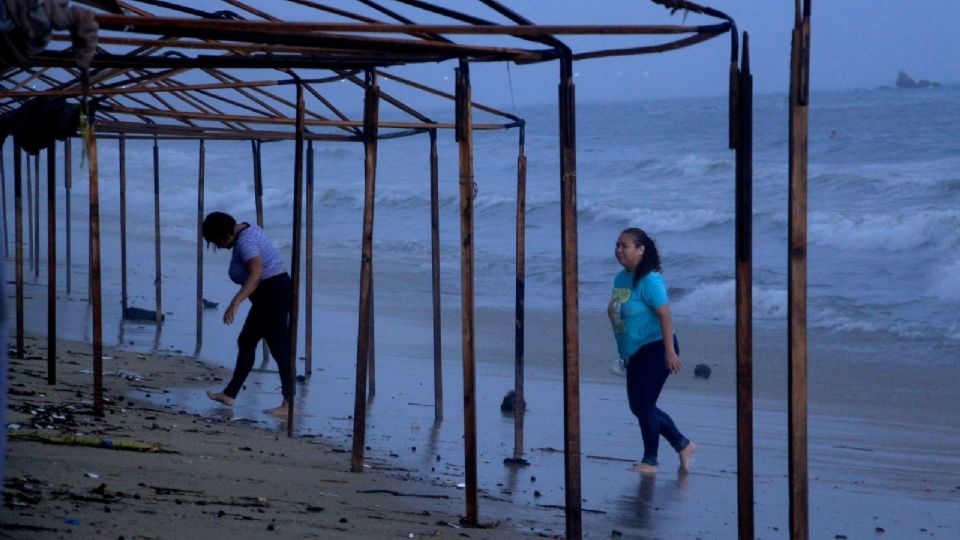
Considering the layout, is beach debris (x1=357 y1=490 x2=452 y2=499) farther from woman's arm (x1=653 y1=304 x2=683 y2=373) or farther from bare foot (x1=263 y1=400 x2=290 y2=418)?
bare foot (x1=263 y1=400 x2=290 y2=418)

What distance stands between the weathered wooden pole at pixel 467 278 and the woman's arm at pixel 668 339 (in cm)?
234

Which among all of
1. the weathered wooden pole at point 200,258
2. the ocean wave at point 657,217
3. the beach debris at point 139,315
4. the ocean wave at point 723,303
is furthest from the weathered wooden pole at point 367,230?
the ocean wave at point 657,217

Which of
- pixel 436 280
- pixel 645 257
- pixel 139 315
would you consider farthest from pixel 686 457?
pixel 139 315

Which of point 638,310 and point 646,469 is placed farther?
point 638,310

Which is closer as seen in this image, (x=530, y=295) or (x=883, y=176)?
(x=530, y=295)

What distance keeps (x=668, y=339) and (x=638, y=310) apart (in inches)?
10.2

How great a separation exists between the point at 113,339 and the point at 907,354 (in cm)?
839

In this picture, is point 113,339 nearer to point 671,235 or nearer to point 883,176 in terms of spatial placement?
point 671,235

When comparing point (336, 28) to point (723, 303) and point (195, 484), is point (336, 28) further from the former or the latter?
point (723, 303)

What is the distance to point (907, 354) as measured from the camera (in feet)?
45.1

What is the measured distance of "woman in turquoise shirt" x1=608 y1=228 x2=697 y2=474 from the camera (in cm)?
726

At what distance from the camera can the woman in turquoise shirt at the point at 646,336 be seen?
7.26 m

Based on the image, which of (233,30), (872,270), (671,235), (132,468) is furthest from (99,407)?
(671,235)

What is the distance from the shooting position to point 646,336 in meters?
7.36
